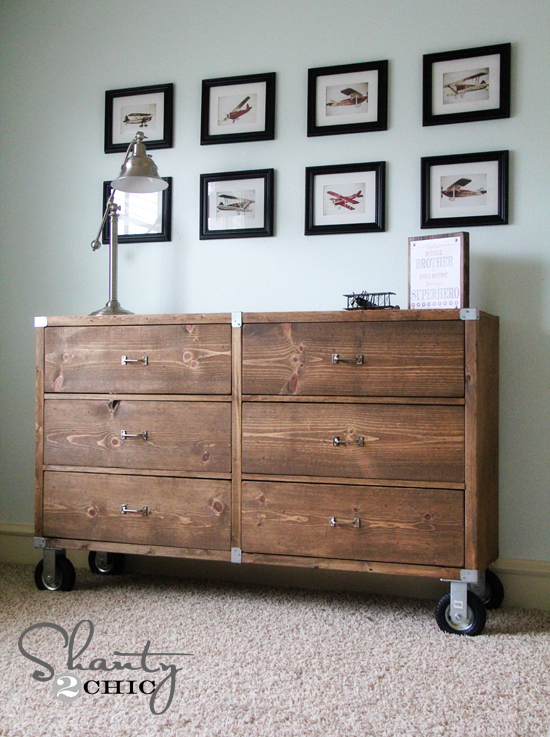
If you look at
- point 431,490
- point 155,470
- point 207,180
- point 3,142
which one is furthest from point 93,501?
point 3,142

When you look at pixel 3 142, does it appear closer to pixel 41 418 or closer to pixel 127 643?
pixel 41 418

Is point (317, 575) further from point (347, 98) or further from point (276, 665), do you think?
point (347, 98)

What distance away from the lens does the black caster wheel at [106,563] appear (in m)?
2.45

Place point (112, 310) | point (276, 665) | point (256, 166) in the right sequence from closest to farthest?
1. point (276, 665)
2. point (112, 310)
3. point (256, 166)

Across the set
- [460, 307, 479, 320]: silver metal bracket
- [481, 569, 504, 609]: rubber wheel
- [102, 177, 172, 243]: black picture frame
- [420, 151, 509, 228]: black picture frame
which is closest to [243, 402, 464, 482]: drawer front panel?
[460, 307, 479, 320]: silver metal bracket

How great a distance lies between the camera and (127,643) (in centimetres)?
178

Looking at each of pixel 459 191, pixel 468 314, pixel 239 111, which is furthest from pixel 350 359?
pixel 239 111

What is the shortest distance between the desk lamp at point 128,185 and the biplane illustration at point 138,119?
0.60 ft

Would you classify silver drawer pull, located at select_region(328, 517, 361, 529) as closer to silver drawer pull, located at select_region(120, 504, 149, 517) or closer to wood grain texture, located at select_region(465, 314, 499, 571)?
wood grain texture, located at select_region(465, 314, 499, 571)

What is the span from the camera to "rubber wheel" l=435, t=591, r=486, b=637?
1.87 meters

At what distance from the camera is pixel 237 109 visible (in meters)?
2.47

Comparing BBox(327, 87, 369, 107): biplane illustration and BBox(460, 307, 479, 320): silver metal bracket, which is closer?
BBox(460, 307, 479, 320): silver metal bracket

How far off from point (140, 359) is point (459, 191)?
1.19m

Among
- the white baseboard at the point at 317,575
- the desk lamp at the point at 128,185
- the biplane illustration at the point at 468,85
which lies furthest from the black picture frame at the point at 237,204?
the white baseboard at the point at 317,575
